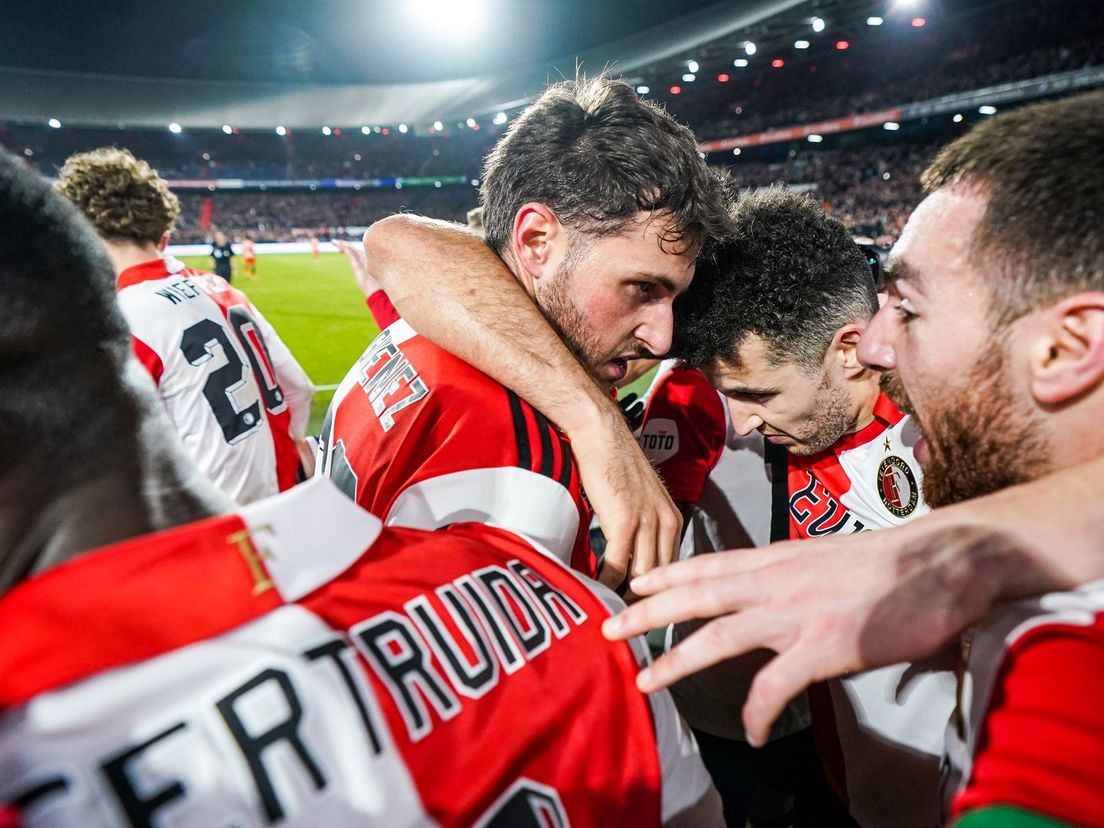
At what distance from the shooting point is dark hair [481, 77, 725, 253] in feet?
5.47

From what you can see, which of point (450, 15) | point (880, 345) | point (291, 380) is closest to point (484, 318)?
point (880, 345)

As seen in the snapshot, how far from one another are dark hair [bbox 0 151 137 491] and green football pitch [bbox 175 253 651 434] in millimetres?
7153

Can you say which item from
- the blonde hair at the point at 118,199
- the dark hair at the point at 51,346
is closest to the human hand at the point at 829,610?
the dark hair at the point at 51,346

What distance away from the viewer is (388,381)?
1642 mm

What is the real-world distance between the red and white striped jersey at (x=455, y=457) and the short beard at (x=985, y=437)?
0.72m

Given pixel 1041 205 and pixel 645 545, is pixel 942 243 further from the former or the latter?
pixel 645 545

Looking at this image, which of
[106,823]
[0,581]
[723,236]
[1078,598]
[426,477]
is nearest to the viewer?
[106,823]

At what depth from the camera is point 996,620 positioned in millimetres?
834

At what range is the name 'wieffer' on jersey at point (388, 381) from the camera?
1528 millimetres

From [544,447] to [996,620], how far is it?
867mm

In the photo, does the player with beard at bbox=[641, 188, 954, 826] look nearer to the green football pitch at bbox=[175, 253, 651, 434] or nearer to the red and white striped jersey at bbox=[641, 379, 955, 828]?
the red and white striped jersey at bbox=[641, 379, 955, 828]

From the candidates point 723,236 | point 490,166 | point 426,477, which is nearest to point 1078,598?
point 426,477

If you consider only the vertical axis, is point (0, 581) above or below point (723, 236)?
below

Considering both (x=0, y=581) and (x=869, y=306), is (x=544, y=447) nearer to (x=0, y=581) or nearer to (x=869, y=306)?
(x=0, y=581)
